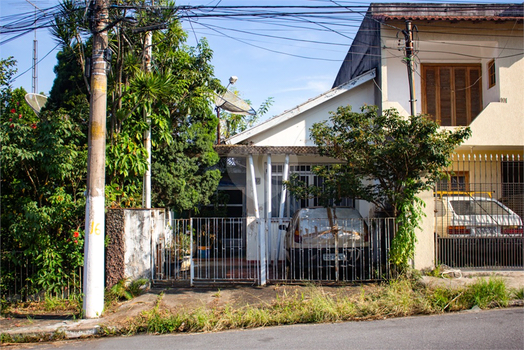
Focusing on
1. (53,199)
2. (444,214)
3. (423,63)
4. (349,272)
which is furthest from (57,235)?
(423,63)

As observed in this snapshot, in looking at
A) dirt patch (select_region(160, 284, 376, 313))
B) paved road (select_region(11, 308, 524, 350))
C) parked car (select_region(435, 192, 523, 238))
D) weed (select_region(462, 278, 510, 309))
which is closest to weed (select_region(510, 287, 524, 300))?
weed (select_region(462, 278, 510, 309))

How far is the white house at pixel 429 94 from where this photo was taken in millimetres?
12062

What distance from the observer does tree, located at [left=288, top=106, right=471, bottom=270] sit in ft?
26.7

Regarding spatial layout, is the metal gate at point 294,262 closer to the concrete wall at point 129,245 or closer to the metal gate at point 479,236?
the concrete wall at point 129,245

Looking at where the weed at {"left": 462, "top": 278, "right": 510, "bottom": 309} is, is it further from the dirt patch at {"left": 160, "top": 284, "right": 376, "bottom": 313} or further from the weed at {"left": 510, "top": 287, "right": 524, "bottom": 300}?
the dirt patch at {"left": 160, "top": 284, "right": 376, "bottom": 313}

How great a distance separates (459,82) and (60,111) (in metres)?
11.0

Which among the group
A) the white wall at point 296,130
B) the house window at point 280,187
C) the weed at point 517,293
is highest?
the white wall at point 296,130

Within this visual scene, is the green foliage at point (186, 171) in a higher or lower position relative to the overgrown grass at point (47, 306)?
higher

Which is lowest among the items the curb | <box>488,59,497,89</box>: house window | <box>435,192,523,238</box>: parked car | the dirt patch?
the curb

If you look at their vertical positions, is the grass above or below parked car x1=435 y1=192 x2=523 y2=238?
Answer: below

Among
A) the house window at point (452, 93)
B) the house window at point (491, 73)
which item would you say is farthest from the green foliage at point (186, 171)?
Result: the house window at point (491, 73)

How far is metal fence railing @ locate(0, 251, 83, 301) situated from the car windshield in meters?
8.00

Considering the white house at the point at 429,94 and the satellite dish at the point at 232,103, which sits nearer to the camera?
the white house at the point at 429,94

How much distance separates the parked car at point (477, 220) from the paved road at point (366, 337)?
2.62 m
